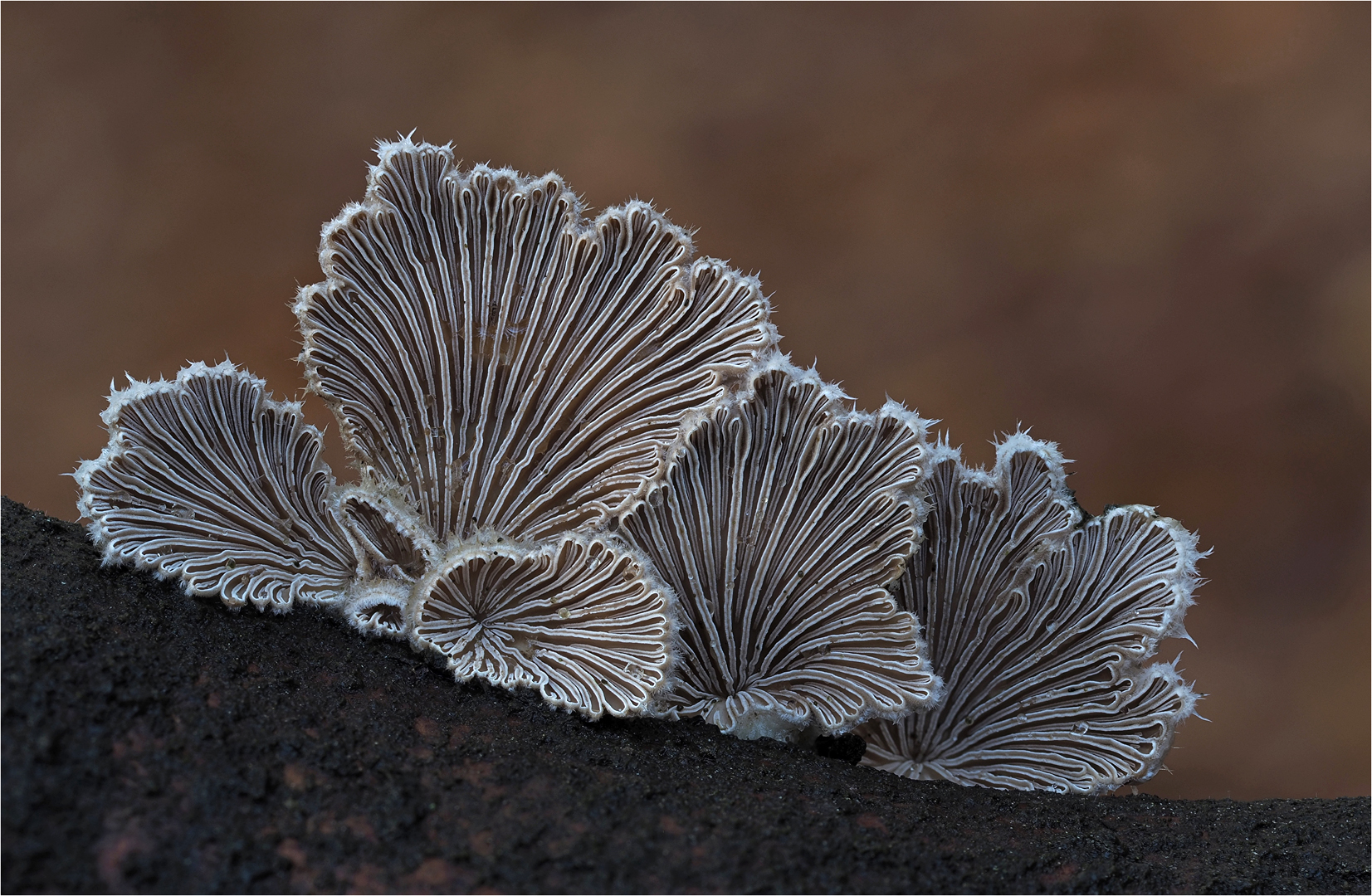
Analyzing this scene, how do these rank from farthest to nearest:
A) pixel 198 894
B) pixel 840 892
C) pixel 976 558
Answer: pixel 976 558
pixel 840 892
pixel 198 894

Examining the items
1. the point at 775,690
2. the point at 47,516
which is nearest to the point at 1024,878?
the point at 775,690

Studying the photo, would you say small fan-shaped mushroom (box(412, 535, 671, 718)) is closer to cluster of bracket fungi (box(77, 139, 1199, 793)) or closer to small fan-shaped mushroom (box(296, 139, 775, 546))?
cluster of bracket fungi (box(77, 139, 1199, 793))

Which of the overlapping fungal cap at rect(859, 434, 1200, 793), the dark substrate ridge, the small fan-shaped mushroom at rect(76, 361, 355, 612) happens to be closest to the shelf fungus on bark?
the small fan-shaped mushroom at rect(76, 361, 355, 612)

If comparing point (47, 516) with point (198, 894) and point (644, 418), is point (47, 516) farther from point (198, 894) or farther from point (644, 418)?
point (644, 418)

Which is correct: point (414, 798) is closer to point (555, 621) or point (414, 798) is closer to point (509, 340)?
point (555, 621)

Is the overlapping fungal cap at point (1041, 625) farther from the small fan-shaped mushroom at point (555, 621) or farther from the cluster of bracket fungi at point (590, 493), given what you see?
the small fan-shaped mushroom at point (555, 621)

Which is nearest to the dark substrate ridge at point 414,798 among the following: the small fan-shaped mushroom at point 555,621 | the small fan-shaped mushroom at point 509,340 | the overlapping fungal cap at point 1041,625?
the small fan-shaped mushroom at point 555,621

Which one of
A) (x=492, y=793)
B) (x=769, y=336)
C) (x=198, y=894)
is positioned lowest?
(x=198, y=894)
